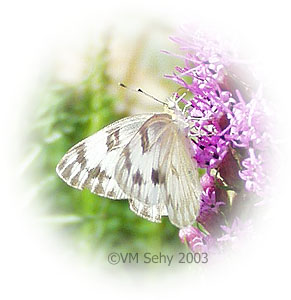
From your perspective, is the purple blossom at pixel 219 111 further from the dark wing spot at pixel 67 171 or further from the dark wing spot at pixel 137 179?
the dark wing spot at pixel 67 171

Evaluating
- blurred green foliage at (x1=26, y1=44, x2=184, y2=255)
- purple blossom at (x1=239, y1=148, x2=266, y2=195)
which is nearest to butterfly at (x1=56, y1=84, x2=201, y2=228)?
purple blossom at (x1=239, y1=148, x2=266, y2=195)

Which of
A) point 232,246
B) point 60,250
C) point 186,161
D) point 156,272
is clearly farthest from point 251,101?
point 60,250

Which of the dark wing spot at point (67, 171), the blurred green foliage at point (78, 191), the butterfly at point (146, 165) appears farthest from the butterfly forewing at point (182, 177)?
the blurred green foliage at point (78, 191)

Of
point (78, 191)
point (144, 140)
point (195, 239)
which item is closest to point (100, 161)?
point (144, 140)

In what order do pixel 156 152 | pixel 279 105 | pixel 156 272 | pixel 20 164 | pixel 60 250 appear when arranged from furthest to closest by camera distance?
1. pixel 20 164
2. pixel 60 250
3. pixel 156 272
4. pixel 156 152
5. pixel 279 105

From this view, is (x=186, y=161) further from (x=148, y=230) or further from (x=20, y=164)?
(x=20, y=164)
